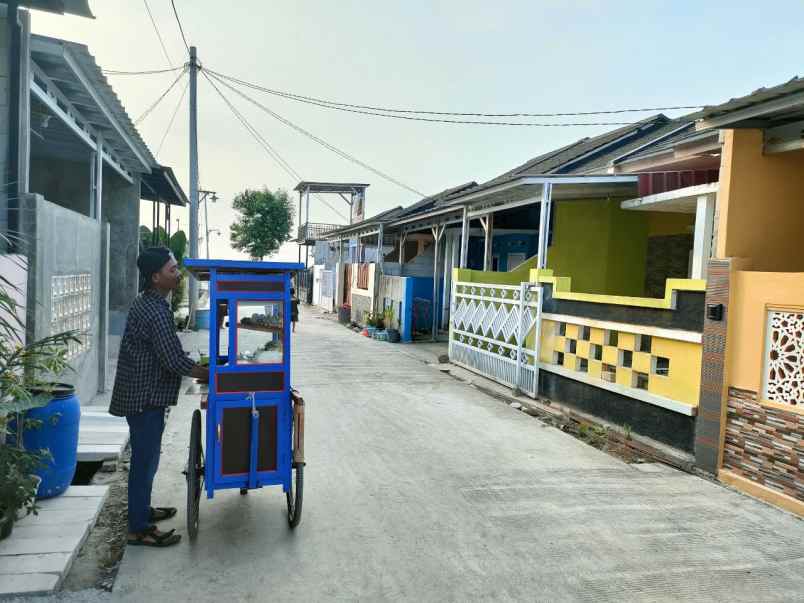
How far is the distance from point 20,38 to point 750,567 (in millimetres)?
6730

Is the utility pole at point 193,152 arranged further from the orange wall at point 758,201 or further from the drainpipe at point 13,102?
the orange wall at point 758,201

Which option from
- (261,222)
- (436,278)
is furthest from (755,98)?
(261,222)

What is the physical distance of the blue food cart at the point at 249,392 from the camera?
3984mm

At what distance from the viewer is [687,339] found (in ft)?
19.8

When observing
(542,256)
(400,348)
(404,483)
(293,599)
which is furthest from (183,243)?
(293,599)

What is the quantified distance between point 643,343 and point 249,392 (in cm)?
475

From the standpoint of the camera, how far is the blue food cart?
13.1 feet

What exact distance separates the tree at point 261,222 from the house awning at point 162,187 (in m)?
24.8

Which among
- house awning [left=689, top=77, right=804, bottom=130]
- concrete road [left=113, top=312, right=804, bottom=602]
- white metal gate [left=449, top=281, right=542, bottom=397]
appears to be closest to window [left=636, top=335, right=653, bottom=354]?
concrete road [left=113, top=312, right=804, bottom=602]

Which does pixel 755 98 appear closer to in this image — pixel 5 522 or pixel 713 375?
pixel 713 375

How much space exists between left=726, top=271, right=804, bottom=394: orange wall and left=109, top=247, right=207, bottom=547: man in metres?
4.48

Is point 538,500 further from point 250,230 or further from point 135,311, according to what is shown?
point 250,230

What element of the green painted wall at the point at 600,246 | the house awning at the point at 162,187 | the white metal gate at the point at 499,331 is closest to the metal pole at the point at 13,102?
the white metal gate at the point at 499,331

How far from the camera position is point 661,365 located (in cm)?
677
